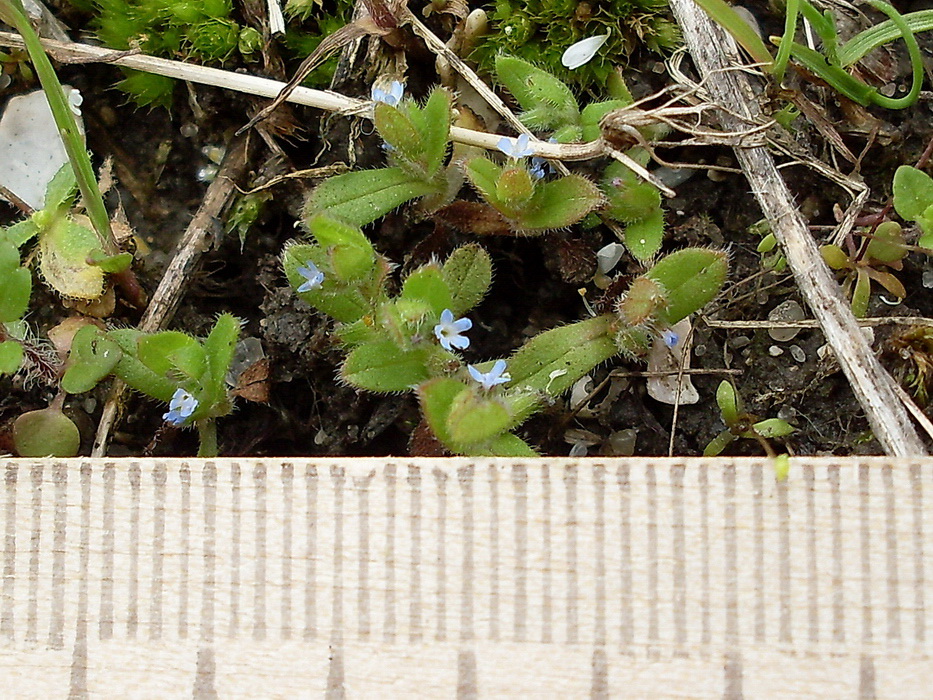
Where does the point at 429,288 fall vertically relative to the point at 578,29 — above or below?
below

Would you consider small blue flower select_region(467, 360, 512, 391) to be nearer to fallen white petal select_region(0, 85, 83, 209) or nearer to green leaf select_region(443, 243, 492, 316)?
green leaf select_region(443, 243, 492, 316)

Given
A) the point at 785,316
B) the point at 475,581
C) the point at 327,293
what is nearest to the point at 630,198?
the point at 785,316

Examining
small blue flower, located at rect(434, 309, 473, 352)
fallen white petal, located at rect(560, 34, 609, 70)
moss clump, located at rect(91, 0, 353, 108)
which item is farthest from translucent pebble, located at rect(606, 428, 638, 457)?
moss clump, located at rect(91, 0, 353, 108)

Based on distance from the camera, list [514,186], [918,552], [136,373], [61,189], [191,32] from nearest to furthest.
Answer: [918,552]
[514,186]
[136,373]
[61,189]
[191,32]

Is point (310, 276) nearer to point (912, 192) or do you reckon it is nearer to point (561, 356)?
point (561, 356)

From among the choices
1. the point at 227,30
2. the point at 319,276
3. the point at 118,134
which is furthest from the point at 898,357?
Result: the point at 118,134

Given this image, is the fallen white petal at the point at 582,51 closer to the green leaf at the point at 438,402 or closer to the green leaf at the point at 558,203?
the green leaf at the point at 558,203
